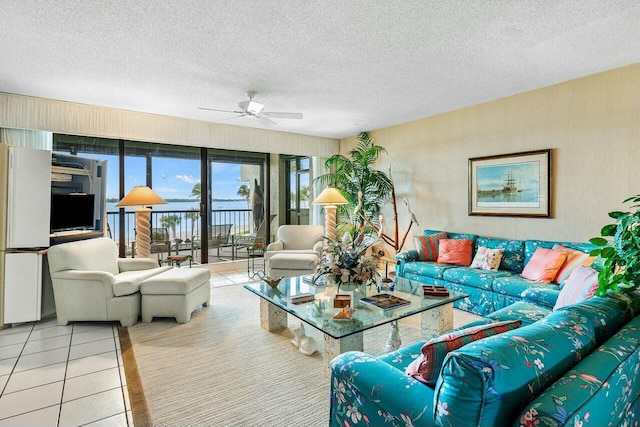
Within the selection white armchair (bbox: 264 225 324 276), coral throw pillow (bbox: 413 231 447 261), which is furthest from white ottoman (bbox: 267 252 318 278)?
coral throw pillow (bbox: 413 231 447 261)

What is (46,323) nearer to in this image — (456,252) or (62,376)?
(62,376)

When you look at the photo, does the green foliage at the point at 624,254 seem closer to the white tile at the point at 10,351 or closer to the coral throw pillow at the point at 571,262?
the coral throw pillow at the point at 571,262

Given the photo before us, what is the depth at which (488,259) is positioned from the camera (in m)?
3.77

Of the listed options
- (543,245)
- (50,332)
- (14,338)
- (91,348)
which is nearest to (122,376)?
A: (91,348)

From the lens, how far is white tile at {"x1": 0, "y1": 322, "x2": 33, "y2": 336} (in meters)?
3.15

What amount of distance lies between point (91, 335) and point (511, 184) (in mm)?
4819

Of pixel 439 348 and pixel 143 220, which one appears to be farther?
pixel 143 220

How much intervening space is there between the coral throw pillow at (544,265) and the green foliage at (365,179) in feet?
8.24

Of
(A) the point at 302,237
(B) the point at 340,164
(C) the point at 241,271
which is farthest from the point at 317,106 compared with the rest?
(C) the point at 241,271

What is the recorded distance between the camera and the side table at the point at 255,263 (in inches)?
211

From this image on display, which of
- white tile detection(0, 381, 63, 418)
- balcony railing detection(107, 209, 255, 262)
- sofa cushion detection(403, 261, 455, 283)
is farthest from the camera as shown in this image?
balcony railing detection(107, 209, 255, 262)

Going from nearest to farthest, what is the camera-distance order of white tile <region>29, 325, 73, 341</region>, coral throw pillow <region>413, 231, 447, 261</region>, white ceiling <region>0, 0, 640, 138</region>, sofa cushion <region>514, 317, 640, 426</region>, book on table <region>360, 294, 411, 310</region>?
sofa cushion <region>514, 317, 640, 426</region>
white ceiling <region>0, 0, 640, 138</region>
book on table <region>360, 294, 411, 310</region>
white tile <region>29, 325, 73, 341</region>
coral throw pillow <region>413, 231, 447, 261</region>

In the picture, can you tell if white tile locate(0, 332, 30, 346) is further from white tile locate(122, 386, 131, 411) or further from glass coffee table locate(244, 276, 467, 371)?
glass coffee table locate(244, 276, 467, 371)

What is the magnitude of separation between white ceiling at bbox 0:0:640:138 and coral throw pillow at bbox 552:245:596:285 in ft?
5.93
